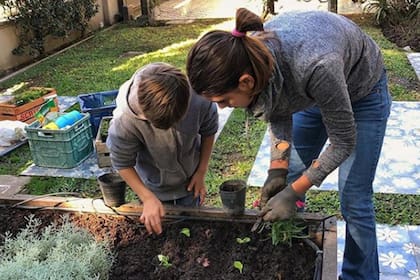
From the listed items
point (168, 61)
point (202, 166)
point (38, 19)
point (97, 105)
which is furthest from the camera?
point (38, 19)

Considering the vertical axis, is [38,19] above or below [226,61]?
below

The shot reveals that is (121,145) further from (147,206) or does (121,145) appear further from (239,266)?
(239,266)

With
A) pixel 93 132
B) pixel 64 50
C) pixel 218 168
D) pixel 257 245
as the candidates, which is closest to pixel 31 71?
pixel 64 50

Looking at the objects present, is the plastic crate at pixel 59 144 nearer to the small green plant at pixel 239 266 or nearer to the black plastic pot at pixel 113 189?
the black plastic pot at pixel 113 189

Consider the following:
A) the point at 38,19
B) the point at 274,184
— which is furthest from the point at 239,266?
the point at 38,19

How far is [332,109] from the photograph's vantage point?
1.49 metres

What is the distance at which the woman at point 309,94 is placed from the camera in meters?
1.37

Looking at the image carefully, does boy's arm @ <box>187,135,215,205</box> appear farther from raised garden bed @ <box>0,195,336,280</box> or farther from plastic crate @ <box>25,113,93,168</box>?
plastic crate @ <box>25,113,93,168</box>

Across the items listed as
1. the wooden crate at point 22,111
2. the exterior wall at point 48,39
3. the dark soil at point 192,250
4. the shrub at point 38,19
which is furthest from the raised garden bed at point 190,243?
the shrub at point 38,19

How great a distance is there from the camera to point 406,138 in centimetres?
380

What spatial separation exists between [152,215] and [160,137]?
0.29 metres

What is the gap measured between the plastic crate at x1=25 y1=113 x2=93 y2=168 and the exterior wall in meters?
2.78

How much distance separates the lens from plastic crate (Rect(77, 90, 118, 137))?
12.7 feet

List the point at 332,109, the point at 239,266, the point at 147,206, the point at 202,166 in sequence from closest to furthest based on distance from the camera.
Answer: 1. the point at 332,109
2. the point at 239,266
3. the point at 147,206
4. the point at 202,166
